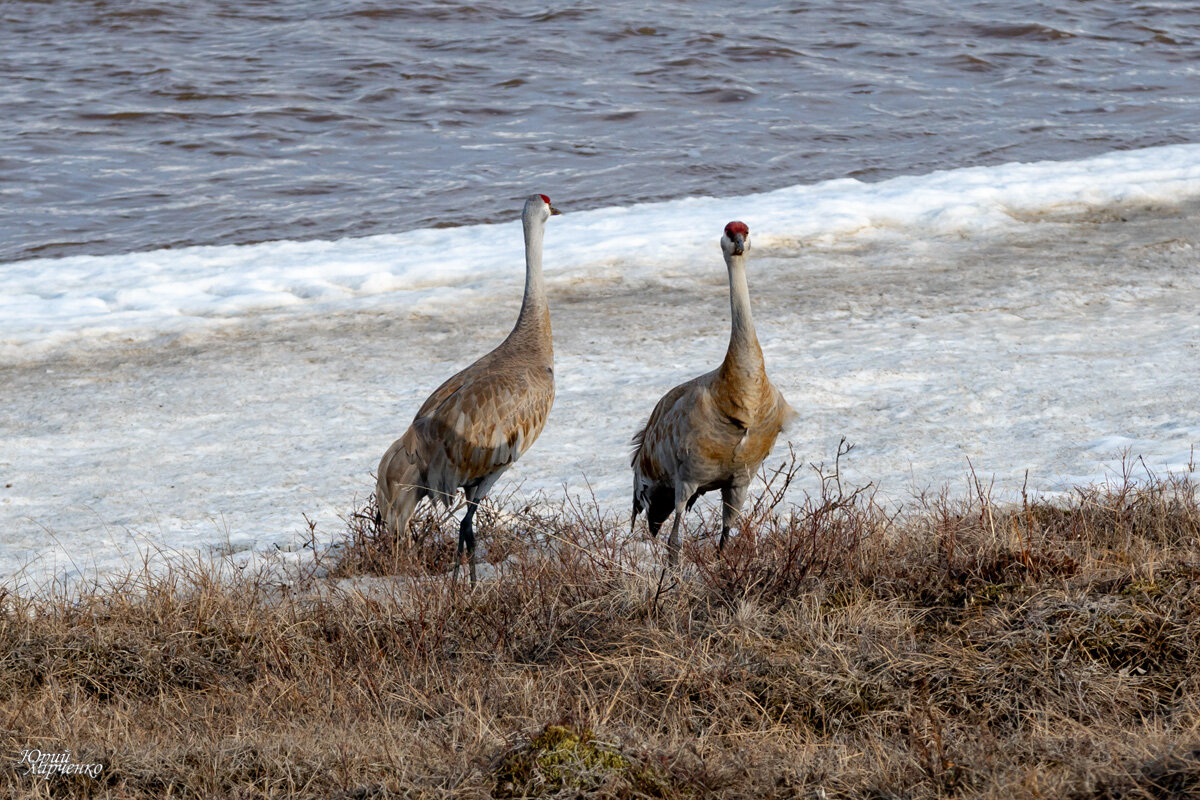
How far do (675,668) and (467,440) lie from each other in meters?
1.80

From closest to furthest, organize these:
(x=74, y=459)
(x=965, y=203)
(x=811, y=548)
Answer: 1. (x=811, y=548)
2. (x=74, y=459)
3. (x=965, y=203)

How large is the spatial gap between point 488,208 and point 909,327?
658 centimetres

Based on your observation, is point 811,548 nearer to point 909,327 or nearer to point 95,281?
point 909,327

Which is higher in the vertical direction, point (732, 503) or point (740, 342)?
Result: point (740, 342)

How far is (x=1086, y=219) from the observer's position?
1101cm

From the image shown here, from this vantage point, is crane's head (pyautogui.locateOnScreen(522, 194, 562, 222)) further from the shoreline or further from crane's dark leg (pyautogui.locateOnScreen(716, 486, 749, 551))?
crane's dark leg (pyautogui.locateOnScreen(716, 486, 749, 551))

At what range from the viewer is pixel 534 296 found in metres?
6.11

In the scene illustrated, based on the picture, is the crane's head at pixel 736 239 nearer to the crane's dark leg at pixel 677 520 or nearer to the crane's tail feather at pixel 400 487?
the crane's dark leg at pixel 677 520

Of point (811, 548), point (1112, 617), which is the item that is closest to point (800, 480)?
point (811, 548)

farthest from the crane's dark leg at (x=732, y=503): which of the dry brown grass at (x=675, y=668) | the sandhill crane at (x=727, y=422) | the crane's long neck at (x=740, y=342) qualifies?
the crane's long neck at (x=740, y=342)

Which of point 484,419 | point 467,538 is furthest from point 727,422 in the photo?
point 467,538
